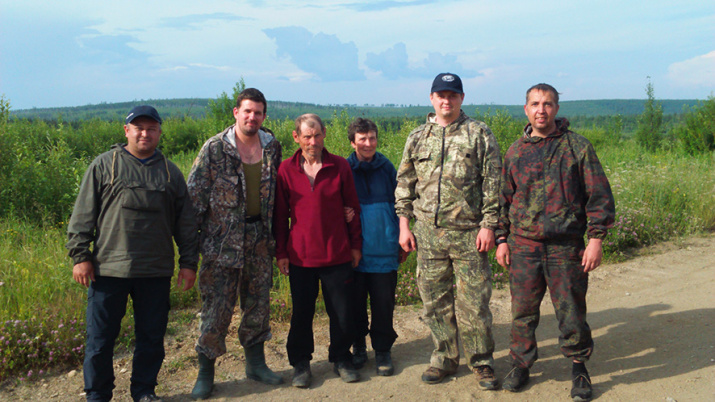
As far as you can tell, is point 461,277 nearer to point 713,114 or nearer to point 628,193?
point 628,193

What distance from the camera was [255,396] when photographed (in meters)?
3.77

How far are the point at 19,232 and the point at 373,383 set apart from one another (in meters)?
5.20

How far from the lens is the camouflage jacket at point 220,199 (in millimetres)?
3625

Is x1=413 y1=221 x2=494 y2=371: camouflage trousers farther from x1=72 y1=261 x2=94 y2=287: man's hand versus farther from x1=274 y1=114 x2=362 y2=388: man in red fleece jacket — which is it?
x1=72 y1=261 x2=94 y2=287: man's hand

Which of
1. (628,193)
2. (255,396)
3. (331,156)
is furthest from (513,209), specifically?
(628,193)

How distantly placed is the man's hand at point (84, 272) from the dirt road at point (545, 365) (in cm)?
106

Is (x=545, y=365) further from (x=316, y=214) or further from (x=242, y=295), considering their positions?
(x=242, y=295)

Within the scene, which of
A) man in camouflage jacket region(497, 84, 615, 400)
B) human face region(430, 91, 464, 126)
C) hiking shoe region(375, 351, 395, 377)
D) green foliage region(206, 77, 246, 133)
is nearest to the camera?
man in camouflage jacket region(497, 84, 615, 400)

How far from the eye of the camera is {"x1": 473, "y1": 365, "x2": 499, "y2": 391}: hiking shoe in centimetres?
373

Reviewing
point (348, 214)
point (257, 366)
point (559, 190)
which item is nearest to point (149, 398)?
point (257, 366)

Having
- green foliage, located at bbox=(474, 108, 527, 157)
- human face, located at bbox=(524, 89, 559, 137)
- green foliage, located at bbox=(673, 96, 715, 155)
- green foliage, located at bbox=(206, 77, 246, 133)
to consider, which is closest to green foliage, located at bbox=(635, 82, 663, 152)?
green foliage, located at bbox=(673, 96, 715, 155)

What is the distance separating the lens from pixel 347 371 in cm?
396

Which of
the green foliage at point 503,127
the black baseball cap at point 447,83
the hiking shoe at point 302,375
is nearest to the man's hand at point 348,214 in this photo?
the black baseball cap at point 447,83

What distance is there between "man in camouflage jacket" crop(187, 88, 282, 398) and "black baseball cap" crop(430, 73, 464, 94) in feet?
4.10
